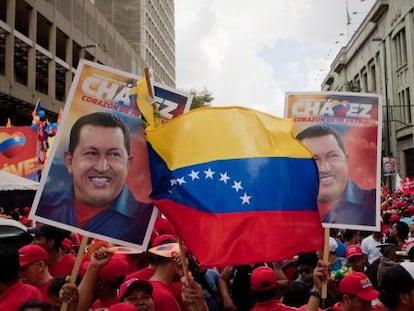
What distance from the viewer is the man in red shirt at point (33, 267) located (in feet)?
13.6

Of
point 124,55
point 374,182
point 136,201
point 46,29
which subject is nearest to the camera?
point 136,201

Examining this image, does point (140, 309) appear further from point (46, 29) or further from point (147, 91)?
point (46, 29)

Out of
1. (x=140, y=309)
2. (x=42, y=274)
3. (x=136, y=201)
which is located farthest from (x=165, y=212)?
(x=42, y=274)

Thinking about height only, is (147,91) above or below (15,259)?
above

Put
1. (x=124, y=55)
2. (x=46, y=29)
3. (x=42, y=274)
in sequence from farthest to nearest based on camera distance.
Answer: (x=124, y=55) < (x=46, y=29) < (x=42, y=274)

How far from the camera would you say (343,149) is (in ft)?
16.1

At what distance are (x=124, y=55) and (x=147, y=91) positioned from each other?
49.8 meters

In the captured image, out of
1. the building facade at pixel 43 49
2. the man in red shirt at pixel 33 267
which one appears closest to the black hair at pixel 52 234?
the man in red shirt at pixel 33 267

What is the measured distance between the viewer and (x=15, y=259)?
3525 mm

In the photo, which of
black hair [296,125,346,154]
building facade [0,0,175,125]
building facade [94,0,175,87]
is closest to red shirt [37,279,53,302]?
black hair [296,125,346,154]

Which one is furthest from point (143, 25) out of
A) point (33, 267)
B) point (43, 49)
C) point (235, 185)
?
point (235, 185)

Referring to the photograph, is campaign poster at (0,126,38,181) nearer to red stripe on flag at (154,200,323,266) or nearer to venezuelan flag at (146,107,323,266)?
venezuelan flag at (146,107,323,266)

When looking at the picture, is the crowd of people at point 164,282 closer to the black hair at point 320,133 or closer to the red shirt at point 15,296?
the red shirt at point 15,296

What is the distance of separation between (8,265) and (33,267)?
70 cm
